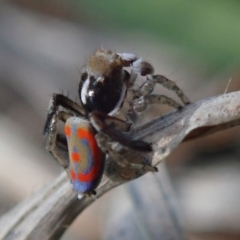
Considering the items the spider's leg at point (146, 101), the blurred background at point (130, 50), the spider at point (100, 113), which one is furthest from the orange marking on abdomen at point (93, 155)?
→ the blurred background at point (130, 50)

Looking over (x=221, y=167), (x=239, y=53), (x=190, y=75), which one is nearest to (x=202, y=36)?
(x=239, y=53)

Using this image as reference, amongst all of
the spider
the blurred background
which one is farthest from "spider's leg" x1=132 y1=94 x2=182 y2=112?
the blurred background

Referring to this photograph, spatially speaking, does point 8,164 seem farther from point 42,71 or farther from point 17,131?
point 42,71

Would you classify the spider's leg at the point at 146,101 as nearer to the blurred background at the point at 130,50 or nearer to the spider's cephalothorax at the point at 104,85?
the spider's cephalothorax at the point at 104,85

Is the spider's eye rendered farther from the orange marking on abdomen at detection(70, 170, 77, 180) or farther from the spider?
the orange marking on abdomen at detection(70, 170, 77, 180)

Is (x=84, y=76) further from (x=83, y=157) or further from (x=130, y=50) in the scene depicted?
(x=130, y=50)

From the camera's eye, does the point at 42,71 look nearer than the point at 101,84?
No
